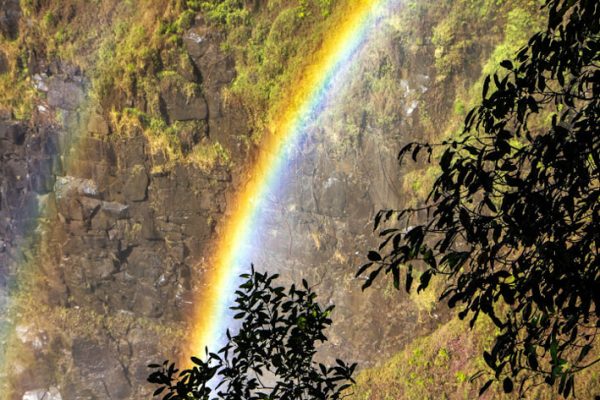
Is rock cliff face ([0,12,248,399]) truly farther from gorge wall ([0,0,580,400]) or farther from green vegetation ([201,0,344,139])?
green vegetation ([201,0,344,139])

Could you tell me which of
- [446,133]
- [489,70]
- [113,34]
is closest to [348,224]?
[446,133]

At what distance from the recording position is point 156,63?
1406 cm

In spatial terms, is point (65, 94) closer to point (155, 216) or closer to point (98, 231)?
point (98, 231)

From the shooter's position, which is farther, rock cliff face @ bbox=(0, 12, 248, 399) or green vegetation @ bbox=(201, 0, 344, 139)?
rock cliff face @ bbox=(0, 12, 248, 399)

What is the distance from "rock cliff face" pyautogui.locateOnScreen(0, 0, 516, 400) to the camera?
476 inches

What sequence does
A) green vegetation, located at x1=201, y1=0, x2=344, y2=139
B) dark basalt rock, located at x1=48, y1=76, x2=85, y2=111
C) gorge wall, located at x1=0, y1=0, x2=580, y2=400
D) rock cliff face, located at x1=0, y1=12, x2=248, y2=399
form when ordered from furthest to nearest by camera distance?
dark basalt rock, located at x1=48, y1=76, x2=85, y2=111
rock cliff face, located at x1=0, y1=12, x2=248, y2=399
green vegetation, located at x1=201, y1=0, x2=344, y2=139
gorge wall, located at x1=0, y1=0, x2=580, y2=400

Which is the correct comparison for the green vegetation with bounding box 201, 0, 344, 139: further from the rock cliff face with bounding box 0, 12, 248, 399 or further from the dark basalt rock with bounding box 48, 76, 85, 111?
the dark basalt rock with bounding box 48, 76, 85, 111

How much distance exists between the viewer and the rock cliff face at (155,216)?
1210 centimetres

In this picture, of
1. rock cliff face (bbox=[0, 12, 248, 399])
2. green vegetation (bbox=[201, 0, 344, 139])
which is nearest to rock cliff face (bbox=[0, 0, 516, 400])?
rock cliff face (bbox=[0, 12, 248, 399])

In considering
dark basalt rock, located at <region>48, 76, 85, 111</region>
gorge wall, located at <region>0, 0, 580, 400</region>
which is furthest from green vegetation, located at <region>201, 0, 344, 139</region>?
dark basalt rock, located at <region>48, 76, 85, 111</region>

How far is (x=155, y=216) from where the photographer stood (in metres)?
14.8

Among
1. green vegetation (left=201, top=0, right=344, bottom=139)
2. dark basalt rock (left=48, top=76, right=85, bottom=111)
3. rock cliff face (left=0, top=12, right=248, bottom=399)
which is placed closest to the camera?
green vegetation (left=201, top=0, right=344, bottom=139)

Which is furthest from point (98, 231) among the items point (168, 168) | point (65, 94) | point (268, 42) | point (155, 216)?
point (268, 42)

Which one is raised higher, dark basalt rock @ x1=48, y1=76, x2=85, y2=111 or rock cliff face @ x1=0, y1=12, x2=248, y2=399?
dark basalt rock @ x1=48, y1=76, x2=85, y2=111
